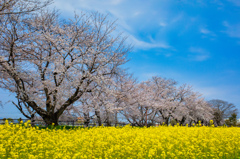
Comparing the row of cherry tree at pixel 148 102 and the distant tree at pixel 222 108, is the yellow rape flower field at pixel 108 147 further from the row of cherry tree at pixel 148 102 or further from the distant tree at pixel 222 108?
the distant tree at pixel 222 108

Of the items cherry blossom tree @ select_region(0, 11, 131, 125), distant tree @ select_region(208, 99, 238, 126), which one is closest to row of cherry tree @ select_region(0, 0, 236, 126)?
cherry blossom tree @ select_region(0, 11, 131, 125)

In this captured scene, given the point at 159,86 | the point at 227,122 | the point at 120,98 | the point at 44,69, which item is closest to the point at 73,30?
the point at 44,69

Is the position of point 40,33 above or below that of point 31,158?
above

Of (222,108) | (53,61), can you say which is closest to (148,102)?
(53,61)

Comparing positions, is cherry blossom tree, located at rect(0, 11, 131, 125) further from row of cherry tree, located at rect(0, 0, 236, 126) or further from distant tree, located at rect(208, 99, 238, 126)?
distant tree, located at rect(208, 99, 238, 126)

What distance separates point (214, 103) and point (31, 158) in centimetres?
6477

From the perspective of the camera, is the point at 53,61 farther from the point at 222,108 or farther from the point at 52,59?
the point at 222,108

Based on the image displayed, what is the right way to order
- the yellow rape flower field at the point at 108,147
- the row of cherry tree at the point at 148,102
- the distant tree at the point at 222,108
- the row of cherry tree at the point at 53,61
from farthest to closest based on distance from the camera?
the distant tree at the point at 222,108 → the row of cherry tree at the point at 148,102 → the row of cherry tree at the point at 53,61 → the yellow rape flower field at the point at 108,147

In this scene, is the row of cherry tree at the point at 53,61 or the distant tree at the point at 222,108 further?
the distant tree at the point at 222,108

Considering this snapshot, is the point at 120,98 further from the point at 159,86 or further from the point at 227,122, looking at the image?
the point at 227,122

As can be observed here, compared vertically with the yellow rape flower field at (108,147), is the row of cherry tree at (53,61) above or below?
above

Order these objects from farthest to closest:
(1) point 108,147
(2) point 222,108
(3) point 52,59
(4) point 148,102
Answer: (2) point 222,108 → (4) point 148,102 → (3) point 52,59 → (1) point 108,147

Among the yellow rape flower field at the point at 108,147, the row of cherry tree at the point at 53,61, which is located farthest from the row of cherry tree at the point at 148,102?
the yellow rape flower field at the point at 108,147

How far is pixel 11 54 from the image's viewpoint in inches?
539
